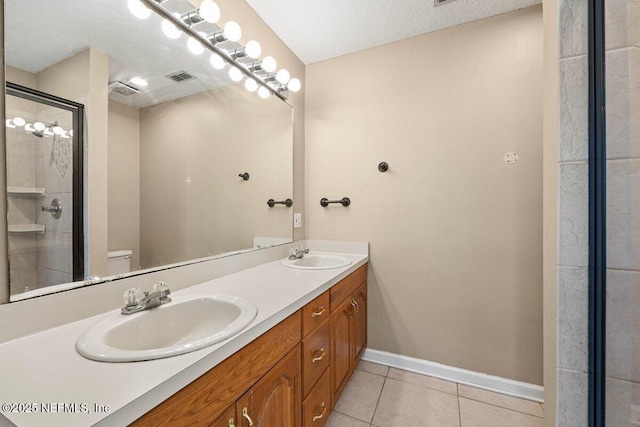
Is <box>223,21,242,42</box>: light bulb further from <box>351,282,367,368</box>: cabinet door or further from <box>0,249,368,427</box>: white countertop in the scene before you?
<box>351,282,367,368</box>: cabinet door

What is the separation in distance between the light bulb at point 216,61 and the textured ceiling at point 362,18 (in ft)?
1.60

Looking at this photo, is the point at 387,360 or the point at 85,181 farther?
the point at 387,360

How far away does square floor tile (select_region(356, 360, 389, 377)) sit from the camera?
1.78 meters

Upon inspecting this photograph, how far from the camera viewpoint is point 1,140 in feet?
2.22

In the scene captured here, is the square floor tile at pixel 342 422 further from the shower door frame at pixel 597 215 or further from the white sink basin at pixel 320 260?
the shower door frame at pixel 597 215

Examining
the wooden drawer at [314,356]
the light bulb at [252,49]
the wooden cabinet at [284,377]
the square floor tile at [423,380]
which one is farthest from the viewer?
the square floor tile at [423,380]

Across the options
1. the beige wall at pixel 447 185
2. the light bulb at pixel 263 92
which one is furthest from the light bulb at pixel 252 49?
the beige wall at pixel 447 185

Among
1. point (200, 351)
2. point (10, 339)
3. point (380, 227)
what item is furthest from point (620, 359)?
point (10, 339)

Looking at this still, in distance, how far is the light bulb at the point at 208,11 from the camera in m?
1.12

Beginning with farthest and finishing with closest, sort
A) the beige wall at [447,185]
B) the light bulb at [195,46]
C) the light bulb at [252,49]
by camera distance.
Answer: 1. the beige wall at [447,185]
2. the light bulb at [252,49]
3. the light bulb at [195,46]

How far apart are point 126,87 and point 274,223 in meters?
1.11

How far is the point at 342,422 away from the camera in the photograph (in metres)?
1.35

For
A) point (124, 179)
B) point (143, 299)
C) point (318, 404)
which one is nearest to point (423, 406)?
point (318, 404)

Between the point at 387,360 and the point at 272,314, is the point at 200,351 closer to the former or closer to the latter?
the point at 272,314
